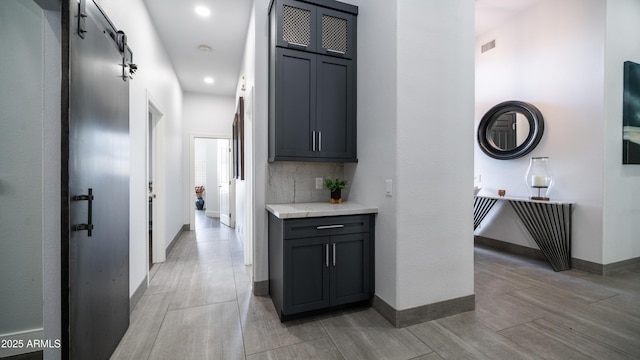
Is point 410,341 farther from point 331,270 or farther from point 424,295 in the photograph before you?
point 331,270

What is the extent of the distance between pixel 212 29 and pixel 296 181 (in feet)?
8.45

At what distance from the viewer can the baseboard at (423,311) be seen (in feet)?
6.93

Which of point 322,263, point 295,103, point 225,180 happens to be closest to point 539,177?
point 322,263

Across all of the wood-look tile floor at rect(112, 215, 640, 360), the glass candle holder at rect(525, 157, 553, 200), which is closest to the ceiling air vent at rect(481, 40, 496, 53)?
the glass candle holder at rect(525, 157, 553, 200)

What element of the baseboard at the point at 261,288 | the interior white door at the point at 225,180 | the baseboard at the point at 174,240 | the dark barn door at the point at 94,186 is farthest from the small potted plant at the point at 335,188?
the interior white door at the point at 225,180

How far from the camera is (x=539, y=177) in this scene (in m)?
3.50

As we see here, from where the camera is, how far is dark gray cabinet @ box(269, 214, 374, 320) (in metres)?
2.15

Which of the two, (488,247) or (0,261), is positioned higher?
(0,261)

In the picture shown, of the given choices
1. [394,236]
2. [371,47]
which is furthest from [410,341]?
[371,47]

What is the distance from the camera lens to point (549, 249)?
11.1ft

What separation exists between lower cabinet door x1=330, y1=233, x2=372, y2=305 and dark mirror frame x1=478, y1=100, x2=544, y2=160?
3127 mm

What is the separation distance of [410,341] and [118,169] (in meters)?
2.49

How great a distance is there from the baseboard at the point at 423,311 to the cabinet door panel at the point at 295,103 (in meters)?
1.52

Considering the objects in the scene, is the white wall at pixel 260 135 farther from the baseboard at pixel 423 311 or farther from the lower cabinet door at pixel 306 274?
the baseboard at pixel 423 311
